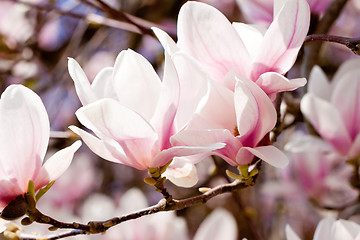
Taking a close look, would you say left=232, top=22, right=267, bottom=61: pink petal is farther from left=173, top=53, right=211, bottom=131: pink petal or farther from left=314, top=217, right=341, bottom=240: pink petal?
left=314, top=217, right=341, bottom=240: pink petal

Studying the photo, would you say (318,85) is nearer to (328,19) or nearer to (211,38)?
(328,19)

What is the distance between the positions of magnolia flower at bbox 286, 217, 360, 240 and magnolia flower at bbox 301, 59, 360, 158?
0.20 meters

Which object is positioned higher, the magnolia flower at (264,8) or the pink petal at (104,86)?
the magnolia flower at (264,8)

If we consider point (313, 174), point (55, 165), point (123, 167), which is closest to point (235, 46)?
point (55, 165)

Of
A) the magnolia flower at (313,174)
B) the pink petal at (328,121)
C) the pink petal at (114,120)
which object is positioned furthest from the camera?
the magnolia flower at (313,174)

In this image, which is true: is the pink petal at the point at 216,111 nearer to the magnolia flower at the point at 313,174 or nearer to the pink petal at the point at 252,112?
the pink petal at the point at 252,112

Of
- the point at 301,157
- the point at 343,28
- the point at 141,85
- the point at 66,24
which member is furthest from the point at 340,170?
the point at 66,24

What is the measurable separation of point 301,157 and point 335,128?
0.52 metres

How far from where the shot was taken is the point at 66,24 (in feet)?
8.59

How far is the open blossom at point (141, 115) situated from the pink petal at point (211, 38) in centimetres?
6

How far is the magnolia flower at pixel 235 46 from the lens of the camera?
0.59 m

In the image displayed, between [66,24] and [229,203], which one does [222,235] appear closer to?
[229,203]

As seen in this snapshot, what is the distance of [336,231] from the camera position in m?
0.70

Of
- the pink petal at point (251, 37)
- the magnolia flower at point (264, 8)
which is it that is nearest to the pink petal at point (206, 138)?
the pink petal at point (251, 37)
